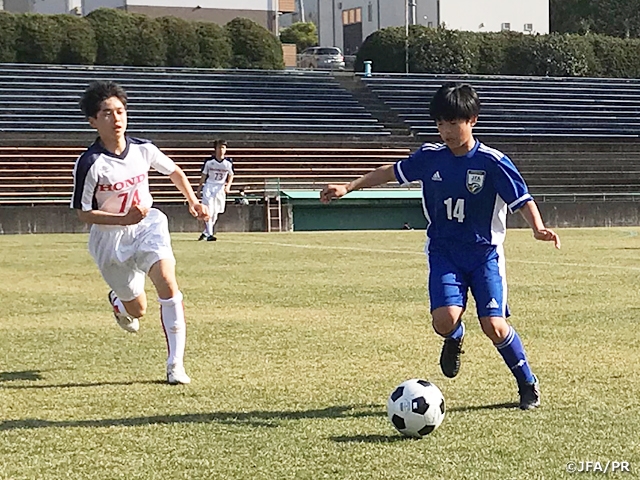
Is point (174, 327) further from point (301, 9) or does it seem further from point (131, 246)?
point (301, 9)

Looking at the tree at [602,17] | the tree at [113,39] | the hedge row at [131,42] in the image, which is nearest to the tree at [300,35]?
the tree at [602,17]

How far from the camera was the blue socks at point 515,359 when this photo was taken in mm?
5957

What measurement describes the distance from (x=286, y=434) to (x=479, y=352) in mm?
3002

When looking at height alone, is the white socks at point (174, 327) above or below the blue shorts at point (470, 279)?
below

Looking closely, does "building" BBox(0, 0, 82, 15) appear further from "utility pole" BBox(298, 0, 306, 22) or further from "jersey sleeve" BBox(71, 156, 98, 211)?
"jersey sleeve" BBox(71, 156, 98, 211)

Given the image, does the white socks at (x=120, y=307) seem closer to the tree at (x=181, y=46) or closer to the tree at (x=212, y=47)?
the tree at (x=181, y=46)

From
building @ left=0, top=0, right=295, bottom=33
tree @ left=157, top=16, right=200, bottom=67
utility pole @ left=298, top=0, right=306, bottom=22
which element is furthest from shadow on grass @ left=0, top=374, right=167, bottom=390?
utility pole @ left=298, top=0, right=306, bottom=22

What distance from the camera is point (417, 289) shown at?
12.9m

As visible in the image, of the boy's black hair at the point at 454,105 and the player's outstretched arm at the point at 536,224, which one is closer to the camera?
the boy's black hair at the point at 454,105

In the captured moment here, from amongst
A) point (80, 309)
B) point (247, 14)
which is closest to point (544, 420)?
point (80, 309)

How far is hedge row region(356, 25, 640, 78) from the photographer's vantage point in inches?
2032

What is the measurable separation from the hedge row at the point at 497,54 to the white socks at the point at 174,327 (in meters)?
44.4

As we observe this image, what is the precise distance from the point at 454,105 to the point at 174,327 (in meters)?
2.38

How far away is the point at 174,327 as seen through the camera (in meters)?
7.06
